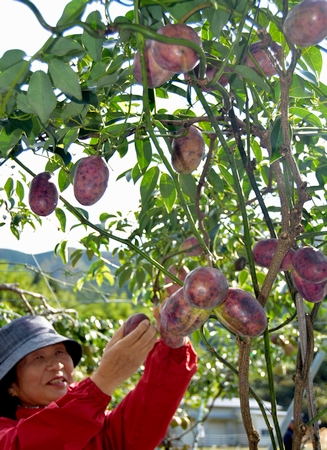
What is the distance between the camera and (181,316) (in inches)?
28.0

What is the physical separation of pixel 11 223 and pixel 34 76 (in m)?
1.10

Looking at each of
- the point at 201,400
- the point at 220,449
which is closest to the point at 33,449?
the point at 201,400

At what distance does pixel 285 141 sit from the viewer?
671 mm

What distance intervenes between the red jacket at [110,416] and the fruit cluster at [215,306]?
0.79m

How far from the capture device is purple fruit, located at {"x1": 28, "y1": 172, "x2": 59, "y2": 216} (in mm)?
912

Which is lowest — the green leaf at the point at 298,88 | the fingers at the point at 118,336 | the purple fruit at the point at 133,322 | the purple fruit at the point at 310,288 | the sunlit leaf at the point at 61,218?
the fingers at the point at 118,336

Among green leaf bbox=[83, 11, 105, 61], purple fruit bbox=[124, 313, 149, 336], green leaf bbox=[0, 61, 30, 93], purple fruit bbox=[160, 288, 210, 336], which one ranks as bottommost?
purple fruit bbox=[124, 313, 149, 336]

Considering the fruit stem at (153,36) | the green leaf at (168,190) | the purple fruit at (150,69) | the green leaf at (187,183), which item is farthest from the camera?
the green leaf at (168,190)

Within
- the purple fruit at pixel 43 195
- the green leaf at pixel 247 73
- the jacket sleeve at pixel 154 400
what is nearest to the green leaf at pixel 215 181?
the purple fruit at pixel 43 195

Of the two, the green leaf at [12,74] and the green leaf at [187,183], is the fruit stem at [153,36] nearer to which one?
the green leaf at [12,74]

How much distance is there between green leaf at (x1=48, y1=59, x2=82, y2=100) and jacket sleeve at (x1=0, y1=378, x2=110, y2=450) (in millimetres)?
926

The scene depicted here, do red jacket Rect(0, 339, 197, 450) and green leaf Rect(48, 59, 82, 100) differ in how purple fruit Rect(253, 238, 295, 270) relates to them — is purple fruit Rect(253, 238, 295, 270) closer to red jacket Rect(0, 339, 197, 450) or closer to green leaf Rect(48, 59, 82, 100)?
green leaf Rect(48, 59, 82, 100)

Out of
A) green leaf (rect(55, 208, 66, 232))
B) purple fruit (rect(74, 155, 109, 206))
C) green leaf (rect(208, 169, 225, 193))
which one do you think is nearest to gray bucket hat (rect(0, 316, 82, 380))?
green leaf (rect(55, 208, 66, 232))

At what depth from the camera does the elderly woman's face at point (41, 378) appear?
1.72 m
